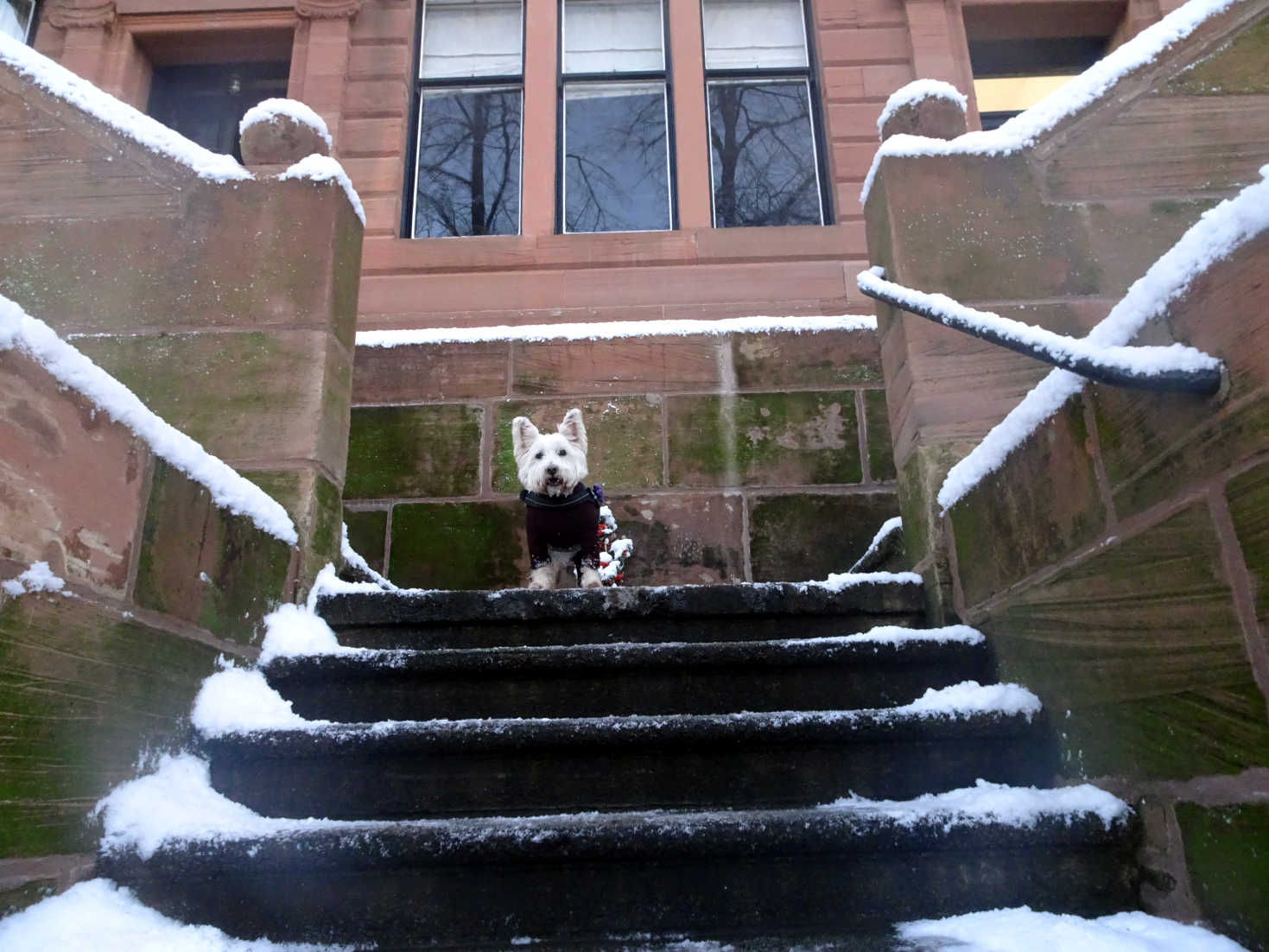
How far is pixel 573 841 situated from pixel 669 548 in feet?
10.3

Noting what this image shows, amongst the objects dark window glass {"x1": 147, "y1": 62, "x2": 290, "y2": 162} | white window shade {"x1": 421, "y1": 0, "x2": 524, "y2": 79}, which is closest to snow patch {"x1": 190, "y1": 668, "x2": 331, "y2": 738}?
white window shade {"x1": 421, "y1": 0, "x2": 524, "y2": 79}

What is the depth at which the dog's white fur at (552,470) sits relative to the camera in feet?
13.6

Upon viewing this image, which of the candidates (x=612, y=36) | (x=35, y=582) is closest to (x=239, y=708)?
(x=35, y=582)

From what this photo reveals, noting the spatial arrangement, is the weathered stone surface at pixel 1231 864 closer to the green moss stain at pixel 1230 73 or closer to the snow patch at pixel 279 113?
the green moss stain at pixel 1230 73

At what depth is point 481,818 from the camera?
6.81 feet

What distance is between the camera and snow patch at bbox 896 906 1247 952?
1568 mm

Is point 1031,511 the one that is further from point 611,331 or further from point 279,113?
point 611,331

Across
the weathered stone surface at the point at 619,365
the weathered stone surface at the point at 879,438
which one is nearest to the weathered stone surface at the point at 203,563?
the weathered stone surface at the point at 619,365

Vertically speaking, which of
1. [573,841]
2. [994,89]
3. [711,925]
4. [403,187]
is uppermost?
[994,89]

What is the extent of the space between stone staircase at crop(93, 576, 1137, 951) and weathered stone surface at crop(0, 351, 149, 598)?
1.77ft

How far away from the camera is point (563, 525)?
13.6 feet

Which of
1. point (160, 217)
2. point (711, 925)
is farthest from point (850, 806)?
point (160, 217)

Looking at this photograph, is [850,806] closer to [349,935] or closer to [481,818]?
[481,818]

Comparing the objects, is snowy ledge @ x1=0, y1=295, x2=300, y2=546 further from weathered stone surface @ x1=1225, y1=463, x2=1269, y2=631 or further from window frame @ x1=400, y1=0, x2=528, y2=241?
window frame @ x1=400, y1=0, x2=528, y2=241
